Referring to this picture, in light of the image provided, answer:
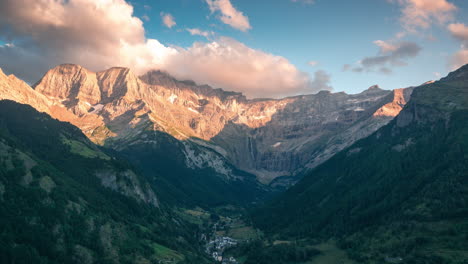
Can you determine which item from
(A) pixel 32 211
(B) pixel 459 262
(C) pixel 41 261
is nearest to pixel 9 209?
(A) pixel 32 211

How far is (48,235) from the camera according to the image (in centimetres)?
19125

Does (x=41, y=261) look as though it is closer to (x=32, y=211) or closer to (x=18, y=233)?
(x=18, y=233)

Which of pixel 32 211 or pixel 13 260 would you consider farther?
pixel 32 211

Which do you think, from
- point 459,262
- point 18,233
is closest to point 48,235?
point 18,233

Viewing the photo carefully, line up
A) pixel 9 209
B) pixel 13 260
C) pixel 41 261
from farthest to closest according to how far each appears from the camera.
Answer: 1. pixel 9 209
2. pixel 41 261
3. pixel 13 260

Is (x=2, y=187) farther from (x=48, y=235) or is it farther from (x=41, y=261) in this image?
(x=41, y=261)

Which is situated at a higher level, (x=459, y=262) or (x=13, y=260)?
(x=13, y=260)

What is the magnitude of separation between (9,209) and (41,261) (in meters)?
36.6

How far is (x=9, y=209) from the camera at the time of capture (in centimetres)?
18650

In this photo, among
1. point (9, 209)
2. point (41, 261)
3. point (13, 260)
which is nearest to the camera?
point (13, 260)

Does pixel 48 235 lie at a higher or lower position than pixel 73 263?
higher

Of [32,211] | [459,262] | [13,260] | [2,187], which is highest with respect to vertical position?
[2,187]

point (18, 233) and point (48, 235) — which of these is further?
Result: point (48, 235)

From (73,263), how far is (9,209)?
141 feet
